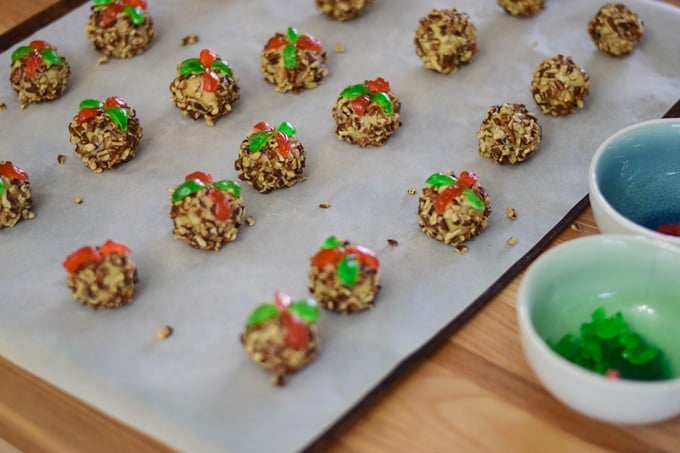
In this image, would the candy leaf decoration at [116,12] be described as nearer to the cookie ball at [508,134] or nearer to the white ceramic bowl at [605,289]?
the cookie ball at [508,134]

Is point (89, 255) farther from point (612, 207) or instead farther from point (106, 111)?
point (612, 207)

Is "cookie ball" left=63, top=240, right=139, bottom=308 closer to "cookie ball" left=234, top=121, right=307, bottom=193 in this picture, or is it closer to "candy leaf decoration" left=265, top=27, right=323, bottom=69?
"cookie ball" left=234, top=121, right=307, bottom=193

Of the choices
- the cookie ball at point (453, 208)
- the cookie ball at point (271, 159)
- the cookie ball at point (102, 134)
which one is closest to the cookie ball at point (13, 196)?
the cookie ball at point (102, 134)

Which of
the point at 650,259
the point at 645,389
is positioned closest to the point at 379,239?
the point at 650,259

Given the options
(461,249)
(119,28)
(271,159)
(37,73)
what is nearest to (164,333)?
(271,159)

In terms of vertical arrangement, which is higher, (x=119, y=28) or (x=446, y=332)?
(x=119, y=28)

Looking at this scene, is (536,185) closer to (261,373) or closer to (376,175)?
(376,175)
